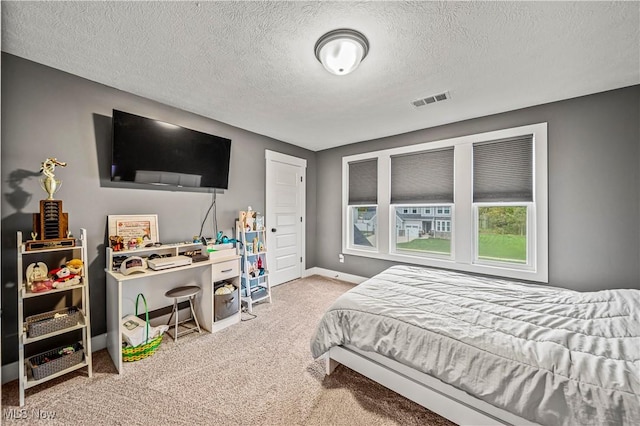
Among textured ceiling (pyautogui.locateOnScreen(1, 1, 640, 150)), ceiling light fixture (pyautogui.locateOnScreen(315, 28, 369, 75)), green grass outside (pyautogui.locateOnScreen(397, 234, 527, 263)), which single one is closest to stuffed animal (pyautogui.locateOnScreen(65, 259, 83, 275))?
textured ceiling (pyautogui.locateOnScreen(1, 1, 640, 150))

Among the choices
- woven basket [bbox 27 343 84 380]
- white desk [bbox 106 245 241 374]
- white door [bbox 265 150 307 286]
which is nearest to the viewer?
woven basket [bbox 27 343 84 380]

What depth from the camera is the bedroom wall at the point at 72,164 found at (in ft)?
6.06

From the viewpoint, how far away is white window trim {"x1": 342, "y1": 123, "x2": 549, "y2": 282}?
266cm

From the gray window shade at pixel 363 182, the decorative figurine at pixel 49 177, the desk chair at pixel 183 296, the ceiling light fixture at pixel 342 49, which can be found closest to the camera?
the ceiling light fixture at pixel 342 49

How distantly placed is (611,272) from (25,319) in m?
5.13

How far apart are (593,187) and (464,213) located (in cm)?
115

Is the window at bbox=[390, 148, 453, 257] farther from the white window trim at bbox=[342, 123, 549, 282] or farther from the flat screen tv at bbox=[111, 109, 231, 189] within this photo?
the flat screen tv at bbox=[111, 109, 231, 189]

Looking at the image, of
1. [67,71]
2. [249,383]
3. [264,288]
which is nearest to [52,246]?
[67,71]

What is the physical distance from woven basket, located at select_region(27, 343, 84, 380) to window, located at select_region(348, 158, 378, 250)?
354 centimetres

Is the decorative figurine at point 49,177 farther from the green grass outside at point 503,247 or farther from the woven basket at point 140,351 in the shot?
the green grass outside at point 503,247

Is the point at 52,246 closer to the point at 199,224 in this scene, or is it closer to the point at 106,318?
the point at 106,318

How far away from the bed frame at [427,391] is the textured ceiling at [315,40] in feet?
7.19

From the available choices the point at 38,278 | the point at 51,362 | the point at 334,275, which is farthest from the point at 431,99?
the point at 51,362

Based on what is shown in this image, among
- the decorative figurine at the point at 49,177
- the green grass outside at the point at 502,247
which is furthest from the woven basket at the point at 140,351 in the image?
the green grass outside at the point at 502,247
